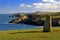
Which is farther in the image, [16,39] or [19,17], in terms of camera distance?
[19,17]

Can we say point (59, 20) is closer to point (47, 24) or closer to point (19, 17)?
point (19, 17)

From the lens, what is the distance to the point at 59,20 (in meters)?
69.0

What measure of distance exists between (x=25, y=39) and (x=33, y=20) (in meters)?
69.5

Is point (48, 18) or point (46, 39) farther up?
point (48, 18)

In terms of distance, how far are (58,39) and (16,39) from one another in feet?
10.2

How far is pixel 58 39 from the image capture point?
48.8 ft

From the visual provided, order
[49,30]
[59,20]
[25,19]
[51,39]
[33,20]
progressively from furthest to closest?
1. [25,19]
2. [33,20]
3. [59,20]
4. [49,30]
5. [51,39]

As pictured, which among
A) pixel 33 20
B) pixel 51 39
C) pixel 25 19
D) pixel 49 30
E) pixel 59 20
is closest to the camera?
pixel 51 39

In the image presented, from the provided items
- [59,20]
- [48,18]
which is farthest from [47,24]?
[59,20]

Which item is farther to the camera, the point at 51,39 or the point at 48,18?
the point at 48,18

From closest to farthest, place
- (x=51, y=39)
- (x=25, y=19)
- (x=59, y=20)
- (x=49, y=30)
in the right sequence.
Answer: (x=51, y=39)
(x=49, y=30)
(x=59, y=20)
(x=25, y=19)

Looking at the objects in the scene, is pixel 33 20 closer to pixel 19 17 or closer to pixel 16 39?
pixel 19 17

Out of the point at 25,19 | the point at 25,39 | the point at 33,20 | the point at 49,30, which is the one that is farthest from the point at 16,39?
the point at 25,19

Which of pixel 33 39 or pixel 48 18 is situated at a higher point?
pixel 48 18
